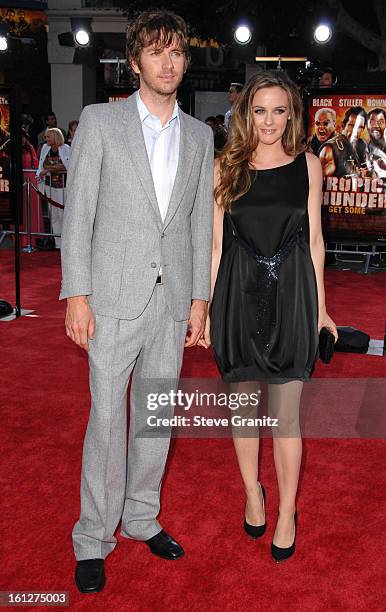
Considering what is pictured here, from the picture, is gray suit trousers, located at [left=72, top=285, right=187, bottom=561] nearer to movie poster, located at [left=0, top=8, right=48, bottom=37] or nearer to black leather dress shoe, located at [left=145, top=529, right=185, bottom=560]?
black leather dress shoe, located at [left=145, top=529, right=185, bottom=560]

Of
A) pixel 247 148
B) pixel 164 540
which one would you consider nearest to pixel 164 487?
Result: pixel 164 540

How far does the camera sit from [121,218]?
93.6 inches

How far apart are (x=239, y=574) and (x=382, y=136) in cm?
411

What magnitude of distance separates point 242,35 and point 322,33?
1591mm

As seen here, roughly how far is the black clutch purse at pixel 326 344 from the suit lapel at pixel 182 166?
2.59ft

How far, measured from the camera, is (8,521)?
2.93 meters

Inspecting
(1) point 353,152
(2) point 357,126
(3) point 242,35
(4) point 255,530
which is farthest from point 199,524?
(3) point 242,35

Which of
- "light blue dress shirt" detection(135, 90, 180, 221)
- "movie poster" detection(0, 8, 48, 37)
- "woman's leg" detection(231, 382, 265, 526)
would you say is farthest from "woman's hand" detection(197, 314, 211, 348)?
"movie poster" detection(0, 8, 48, 37)

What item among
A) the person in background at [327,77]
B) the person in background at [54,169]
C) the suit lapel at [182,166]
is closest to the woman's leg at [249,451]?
the suit lapel at [182,166]

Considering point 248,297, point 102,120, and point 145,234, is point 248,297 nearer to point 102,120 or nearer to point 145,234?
point 145,234

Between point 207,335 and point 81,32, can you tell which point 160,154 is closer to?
point 207,335

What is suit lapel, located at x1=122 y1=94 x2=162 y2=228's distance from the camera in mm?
2354

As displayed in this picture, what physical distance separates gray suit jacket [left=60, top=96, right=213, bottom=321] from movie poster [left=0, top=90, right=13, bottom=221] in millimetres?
3850

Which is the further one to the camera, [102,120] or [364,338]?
[364,338]
